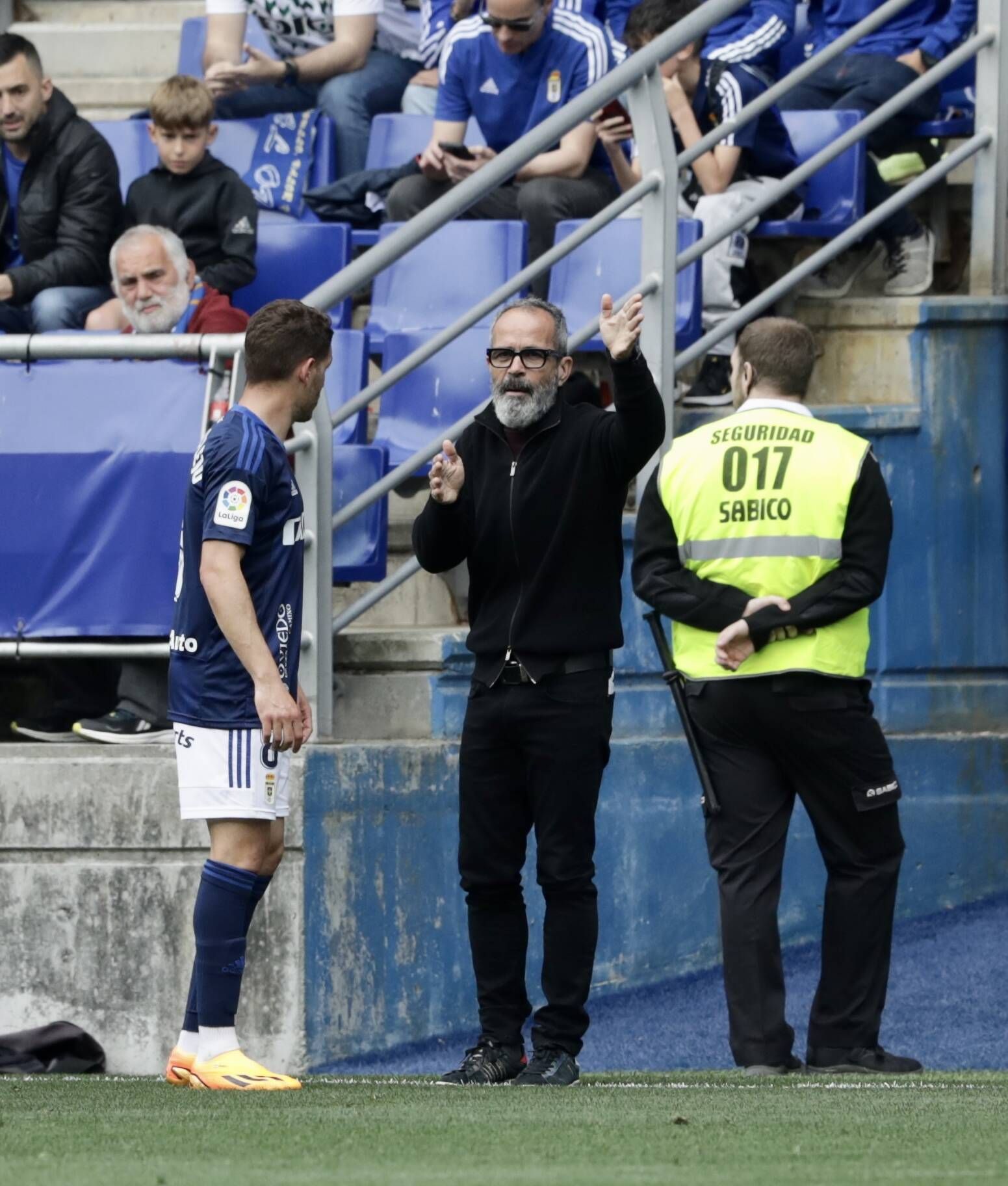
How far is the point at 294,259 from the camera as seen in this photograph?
8.25m

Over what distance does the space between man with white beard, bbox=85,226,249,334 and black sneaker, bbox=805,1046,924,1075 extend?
308 cm

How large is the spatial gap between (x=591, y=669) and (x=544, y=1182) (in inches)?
75.2

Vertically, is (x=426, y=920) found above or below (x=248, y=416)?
below

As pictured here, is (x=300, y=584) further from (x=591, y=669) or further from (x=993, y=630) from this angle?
(x=993, y=630)

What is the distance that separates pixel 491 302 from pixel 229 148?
10.3 feet

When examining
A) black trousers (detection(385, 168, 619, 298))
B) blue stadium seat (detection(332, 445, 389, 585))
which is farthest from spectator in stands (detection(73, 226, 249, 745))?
black trousers (detection(385, 168, 619, 298))

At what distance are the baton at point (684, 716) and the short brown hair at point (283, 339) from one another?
3.98ft

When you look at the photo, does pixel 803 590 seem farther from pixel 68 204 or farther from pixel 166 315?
pixel 68 204

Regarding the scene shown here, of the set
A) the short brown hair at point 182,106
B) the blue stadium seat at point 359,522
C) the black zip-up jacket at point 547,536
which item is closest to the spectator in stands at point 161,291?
the blue stadium seat at point 359,522

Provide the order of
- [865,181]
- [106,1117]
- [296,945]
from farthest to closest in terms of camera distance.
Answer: [865,181] → [296,945] → [106,1117]

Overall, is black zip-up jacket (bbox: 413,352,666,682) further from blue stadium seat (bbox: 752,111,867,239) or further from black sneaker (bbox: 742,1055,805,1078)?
blue stadium seat (bbox: 752,111,867,239)

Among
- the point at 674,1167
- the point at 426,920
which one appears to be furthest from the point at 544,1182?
the point at 426,920

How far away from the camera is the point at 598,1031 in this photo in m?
6.59

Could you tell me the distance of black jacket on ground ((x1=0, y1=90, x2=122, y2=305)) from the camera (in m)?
8.02
